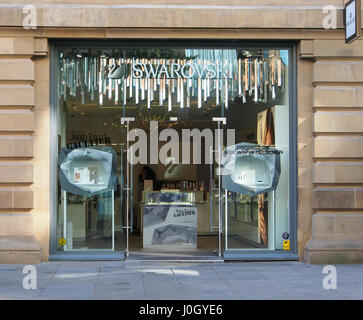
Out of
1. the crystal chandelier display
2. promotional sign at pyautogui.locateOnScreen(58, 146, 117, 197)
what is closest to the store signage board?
the crystal chandelier display

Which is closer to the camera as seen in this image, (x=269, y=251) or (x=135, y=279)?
(x=135, y=279)

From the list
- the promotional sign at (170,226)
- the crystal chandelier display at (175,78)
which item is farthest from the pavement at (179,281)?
the crystal chandelier display at (175,78)

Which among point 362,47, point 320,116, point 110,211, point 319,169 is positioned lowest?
point 110,211

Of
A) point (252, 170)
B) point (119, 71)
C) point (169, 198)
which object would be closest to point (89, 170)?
point (119, 71)

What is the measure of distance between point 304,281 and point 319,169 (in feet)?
8.46

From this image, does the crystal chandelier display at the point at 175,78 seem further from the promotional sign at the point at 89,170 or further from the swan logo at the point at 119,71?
the promotional sign at the point at 89,170

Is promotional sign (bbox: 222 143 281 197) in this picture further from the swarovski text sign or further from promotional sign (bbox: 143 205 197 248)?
promotional sign (bbox: 143 205 197 248)

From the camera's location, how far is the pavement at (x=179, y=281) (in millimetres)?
9148

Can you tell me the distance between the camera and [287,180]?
12.6 metres

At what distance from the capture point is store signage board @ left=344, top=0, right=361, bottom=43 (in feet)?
36.8

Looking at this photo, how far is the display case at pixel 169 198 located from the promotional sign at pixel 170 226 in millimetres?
111

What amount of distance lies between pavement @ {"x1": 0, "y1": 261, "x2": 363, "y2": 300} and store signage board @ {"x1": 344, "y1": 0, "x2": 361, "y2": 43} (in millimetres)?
4123

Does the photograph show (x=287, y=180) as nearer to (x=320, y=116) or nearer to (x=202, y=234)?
(x=320, y=116)
